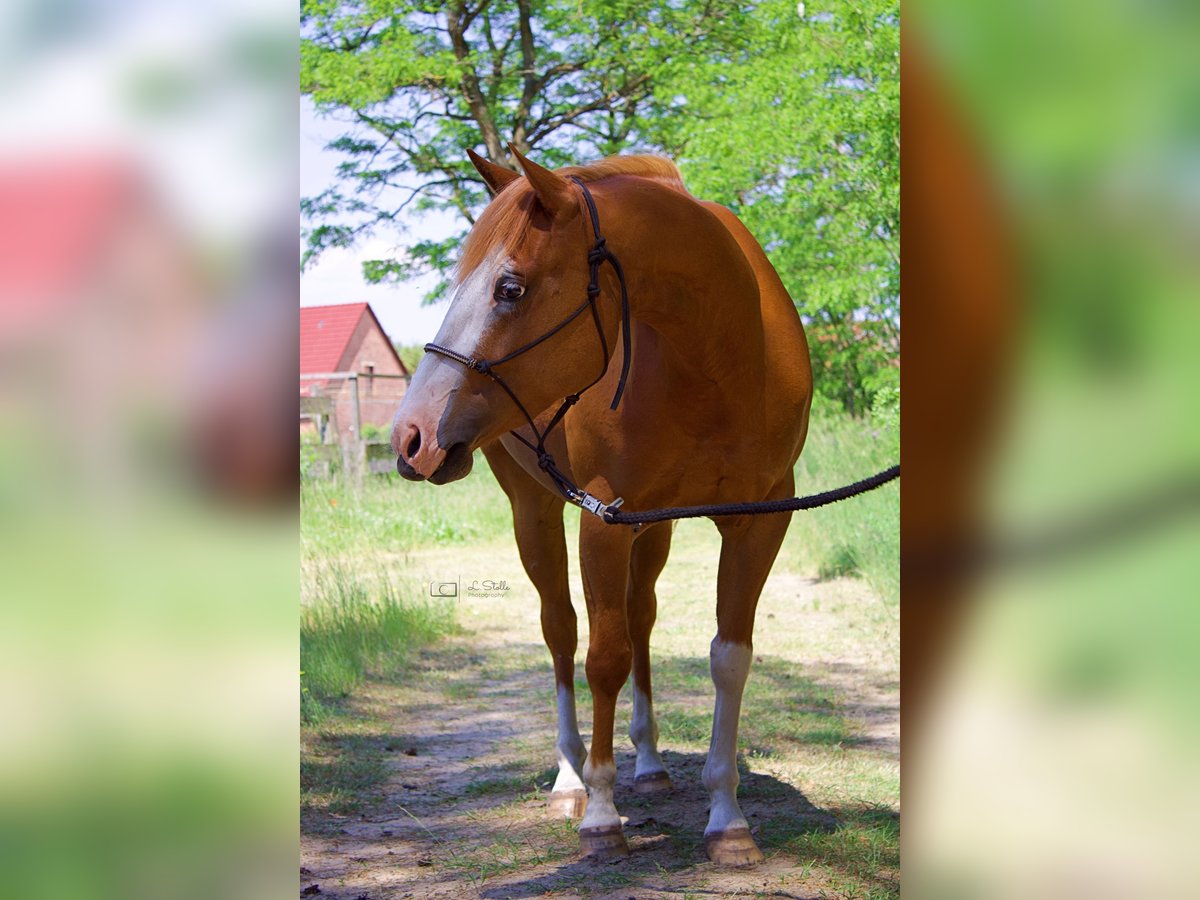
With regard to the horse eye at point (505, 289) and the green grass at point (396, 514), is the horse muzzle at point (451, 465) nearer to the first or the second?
the horse eye at point (505, 289)

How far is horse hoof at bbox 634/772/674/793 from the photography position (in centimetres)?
390

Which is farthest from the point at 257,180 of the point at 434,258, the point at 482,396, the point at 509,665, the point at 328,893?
the point at 434,258

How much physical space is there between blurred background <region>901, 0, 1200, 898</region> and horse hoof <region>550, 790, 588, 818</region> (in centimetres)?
301

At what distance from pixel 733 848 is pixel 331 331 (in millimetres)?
6729

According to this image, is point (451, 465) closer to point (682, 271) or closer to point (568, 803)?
point (682, 271)

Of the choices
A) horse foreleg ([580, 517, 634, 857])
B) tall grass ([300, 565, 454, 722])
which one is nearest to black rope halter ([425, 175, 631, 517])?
horse foreleg ([580, 517, 634, 857])

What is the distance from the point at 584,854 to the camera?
127 inches

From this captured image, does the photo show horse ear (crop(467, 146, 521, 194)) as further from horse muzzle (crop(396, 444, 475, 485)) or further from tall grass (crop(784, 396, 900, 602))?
tall grass (crop(784, 396, 900, 602))

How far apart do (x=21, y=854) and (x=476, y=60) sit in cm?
921

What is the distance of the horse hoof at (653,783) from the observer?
390 centimetres

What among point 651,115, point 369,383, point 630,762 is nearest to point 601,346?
point 630,762

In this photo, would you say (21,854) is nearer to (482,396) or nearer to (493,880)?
(482,396)

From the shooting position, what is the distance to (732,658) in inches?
127

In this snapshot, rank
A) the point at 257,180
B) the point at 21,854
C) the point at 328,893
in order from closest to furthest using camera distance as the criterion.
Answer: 1. the point at 21,854
2. the point at 257,180
3. the point at 328,893
